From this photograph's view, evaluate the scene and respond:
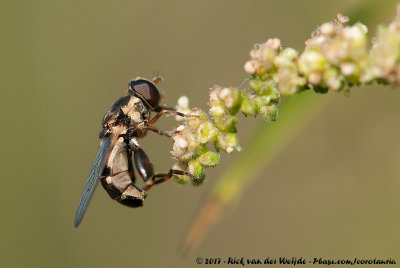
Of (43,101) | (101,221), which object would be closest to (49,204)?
(101,221)

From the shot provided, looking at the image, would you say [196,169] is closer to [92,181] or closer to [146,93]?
[92,181]

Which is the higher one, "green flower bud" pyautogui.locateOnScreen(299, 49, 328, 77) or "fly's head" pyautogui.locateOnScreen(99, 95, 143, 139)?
"green flower bud" pyautogui.locateOnScreen(299, 49, 328, 77)

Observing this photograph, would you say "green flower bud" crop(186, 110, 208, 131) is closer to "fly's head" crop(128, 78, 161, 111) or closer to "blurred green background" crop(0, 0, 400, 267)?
"fly's head" crop(128, 78, 161, 111)

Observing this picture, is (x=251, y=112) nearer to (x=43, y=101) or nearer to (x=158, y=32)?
(x=158, y=32)

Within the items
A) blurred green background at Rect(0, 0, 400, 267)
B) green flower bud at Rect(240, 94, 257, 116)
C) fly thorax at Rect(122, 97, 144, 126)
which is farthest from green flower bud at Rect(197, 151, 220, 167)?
blurred green background at Rect(0, 0, 400, 267)

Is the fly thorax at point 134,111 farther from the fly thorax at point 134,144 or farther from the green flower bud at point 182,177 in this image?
the green flower bud at point 182,177

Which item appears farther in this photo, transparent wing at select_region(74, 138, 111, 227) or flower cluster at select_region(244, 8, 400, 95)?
transparent wing at select_region(74, 138, 111, 227)
